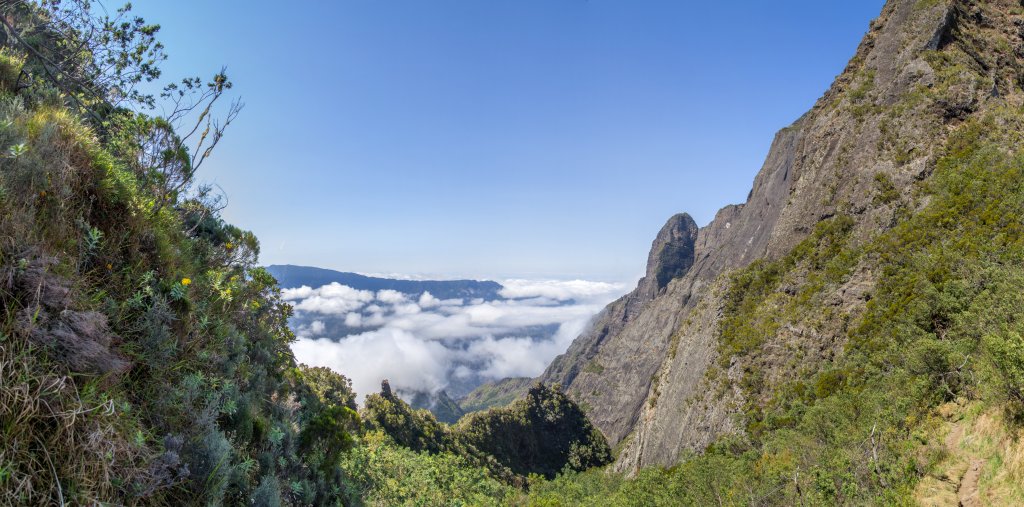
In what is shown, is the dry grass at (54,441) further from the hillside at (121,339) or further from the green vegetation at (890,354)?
the green vegetation at (890,354)

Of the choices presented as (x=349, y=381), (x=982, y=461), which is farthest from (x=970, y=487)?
(x=349, y=381)

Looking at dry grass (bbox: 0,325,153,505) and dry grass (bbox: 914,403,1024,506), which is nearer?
dry grass (bbox: 0,325,153,505)

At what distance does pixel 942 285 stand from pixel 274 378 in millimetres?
40012

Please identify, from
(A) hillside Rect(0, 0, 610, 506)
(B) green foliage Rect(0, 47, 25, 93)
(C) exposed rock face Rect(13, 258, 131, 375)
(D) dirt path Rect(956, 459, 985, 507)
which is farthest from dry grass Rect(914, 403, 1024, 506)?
(B) green foliage Rect(0, 47, 25, 93)

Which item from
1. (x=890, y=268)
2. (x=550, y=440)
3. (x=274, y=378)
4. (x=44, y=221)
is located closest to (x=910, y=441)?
(x=274, y=378)

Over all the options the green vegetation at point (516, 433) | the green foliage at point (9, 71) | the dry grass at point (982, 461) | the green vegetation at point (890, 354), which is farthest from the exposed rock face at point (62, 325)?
the green vegetation at point (516, 433)

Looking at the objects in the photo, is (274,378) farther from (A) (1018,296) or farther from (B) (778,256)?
(B) (778,256)

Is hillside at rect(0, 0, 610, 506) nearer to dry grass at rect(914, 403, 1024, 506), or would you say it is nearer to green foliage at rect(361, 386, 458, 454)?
dry grass at rect(914, 403, 1024, 506)

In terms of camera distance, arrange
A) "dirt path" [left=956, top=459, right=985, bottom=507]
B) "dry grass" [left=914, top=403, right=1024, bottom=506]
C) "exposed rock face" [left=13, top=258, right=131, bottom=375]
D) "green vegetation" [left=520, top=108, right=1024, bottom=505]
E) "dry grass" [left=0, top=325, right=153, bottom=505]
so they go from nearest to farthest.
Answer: "dry grass" [left=0, top=325, right=153, bottom=505]
"exposed rock face" [left=13, top=258, right=131, bottom=375]
"dry grass" [left=914, top=403, right=1024, bottom=506]
"dirt path" [left=956, top=459, right=985, bottom=507]
"green vegetation" [left=520, top=108, right=1024, bottom=505]

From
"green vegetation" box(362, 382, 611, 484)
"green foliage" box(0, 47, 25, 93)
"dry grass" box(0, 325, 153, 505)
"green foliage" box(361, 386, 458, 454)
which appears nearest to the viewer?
"dry grass" box(0, 325, 153, 505)

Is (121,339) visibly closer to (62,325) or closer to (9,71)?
(62,325)

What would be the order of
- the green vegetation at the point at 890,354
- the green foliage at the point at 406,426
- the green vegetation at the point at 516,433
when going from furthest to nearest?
the green vegetation at the point at 516,433, the green foliage at the point at 406,426, the green vegetation at the point at 890,354

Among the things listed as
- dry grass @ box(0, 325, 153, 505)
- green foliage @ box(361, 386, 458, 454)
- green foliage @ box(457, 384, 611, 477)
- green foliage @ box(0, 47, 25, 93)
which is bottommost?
green foliage @ box(457, 384, 611, 477)

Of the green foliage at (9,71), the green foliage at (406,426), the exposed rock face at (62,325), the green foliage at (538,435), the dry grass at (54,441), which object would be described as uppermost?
the green foliage at (9,71)
